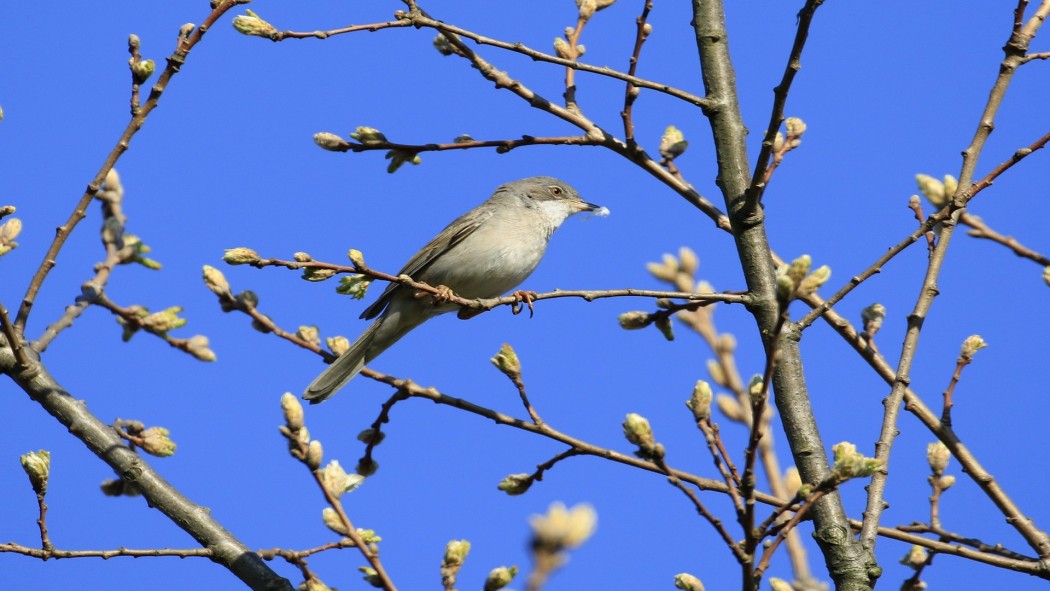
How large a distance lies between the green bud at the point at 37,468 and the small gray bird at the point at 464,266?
282 centimetres

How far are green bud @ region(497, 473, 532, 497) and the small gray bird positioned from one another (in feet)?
7.90

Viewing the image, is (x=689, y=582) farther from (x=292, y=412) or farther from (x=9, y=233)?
(x=9, y=233)

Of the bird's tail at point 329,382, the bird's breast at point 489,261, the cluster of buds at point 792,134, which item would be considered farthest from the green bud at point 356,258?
the bird's breast at point 489,261

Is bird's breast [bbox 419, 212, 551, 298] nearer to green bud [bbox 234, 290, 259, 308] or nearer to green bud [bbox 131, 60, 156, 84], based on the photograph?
green bud [bbox 234, 290, 259, 308]

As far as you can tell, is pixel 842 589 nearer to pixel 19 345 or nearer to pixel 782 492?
pixel 782 492

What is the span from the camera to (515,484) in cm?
409

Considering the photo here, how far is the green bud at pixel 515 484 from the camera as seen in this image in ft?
13.4

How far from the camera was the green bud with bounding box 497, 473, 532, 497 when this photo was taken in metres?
4.07

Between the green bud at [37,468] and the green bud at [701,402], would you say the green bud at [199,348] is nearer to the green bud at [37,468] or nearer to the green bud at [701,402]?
the green bud at [37,468]

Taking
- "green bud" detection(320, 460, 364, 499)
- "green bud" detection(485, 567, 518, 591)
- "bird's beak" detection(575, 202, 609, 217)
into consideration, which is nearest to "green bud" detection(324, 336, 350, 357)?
"green bud" detection(320, 460, 364, 499)

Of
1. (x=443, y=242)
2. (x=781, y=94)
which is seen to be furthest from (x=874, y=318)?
(x=443, y=242)

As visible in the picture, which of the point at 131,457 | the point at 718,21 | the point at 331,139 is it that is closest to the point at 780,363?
the point at 718,21

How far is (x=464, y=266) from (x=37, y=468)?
3879 millimetres

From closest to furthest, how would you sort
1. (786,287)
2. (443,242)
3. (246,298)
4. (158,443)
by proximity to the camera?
(786,287) → (158,443) → (246,298) → (443,242)
